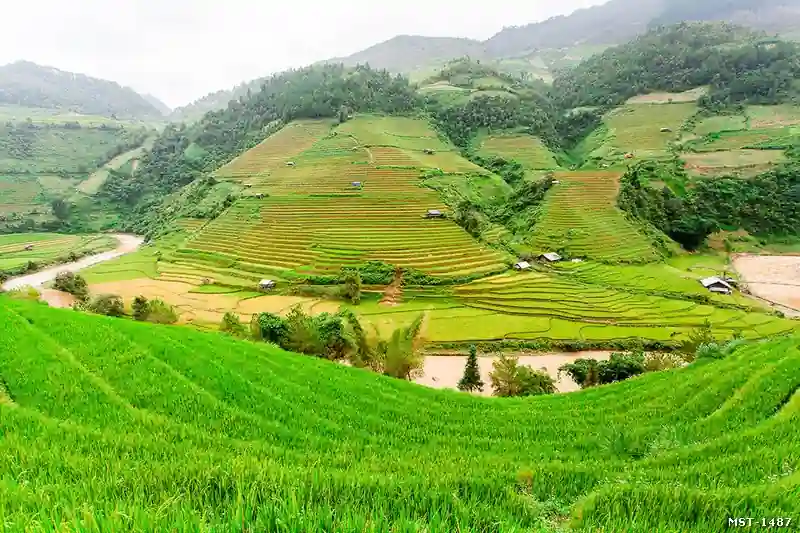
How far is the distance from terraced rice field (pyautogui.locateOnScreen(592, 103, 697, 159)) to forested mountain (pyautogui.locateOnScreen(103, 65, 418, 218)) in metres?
35.5

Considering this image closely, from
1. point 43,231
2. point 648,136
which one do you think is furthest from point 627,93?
point 43,231

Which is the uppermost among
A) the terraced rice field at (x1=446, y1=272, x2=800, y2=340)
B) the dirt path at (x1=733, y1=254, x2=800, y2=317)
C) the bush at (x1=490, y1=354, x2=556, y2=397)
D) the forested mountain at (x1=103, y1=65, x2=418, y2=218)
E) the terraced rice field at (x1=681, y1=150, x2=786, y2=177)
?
the forested mountain at (x1=103, y1=65, x2=418, y2=218)

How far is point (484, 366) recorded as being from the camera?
23.8 meters

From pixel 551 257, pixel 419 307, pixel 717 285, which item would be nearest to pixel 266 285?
pixel 419 307

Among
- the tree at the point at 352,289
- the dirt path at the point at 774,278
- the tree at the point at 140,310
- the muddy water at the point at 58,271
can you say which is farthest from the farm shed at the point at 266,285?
the dirt path at the point at 774,278

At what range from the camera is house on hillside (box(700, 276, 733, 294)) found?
31.9 m

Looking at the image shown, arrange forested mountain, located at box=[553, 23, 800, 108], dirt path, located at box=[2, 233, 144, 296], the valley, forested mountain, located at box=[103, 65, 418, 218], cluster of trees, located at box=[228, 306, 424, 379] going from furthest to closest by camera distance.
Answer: forested mountain, located at box=[103, 65, 418, 218] → forested mountain, located at box=[553, 23, 800, 108] → dirt path, located at box=[2, 233, 144, 296] → cluster of trees, located at box=[228, 306, 424, 379] → the valley

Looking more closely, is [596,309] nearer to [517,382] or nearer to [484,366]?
[484,366]

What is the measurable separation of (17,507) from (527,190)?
4936 centimetres

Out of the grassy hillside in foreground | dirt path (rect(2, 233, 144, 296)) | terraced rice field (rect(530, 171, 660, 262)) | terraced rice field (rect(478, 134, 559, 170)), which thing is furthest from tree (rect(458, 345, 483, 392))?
terraced rice field (rect(478, 134, 559, 170))

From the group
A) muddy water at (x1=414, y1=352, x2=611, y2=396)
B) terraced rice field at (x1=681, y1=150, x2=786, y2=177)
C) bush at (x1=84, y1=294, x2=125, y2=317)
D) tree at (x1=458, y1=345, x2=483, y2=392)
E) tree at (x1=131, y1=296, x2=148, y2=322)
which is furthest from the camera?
terraced rice field at (x1=681, y1=150, x2=786, y2=177)

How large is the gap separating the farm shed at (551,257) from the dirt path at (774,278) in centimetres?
1402

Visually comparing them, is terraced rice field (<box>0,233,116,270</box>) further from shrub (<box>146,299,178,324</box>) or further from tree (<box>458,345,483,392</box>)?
tree (<box>458,345,483,392</box>)

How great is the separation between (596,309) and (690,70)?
83.5 meters
